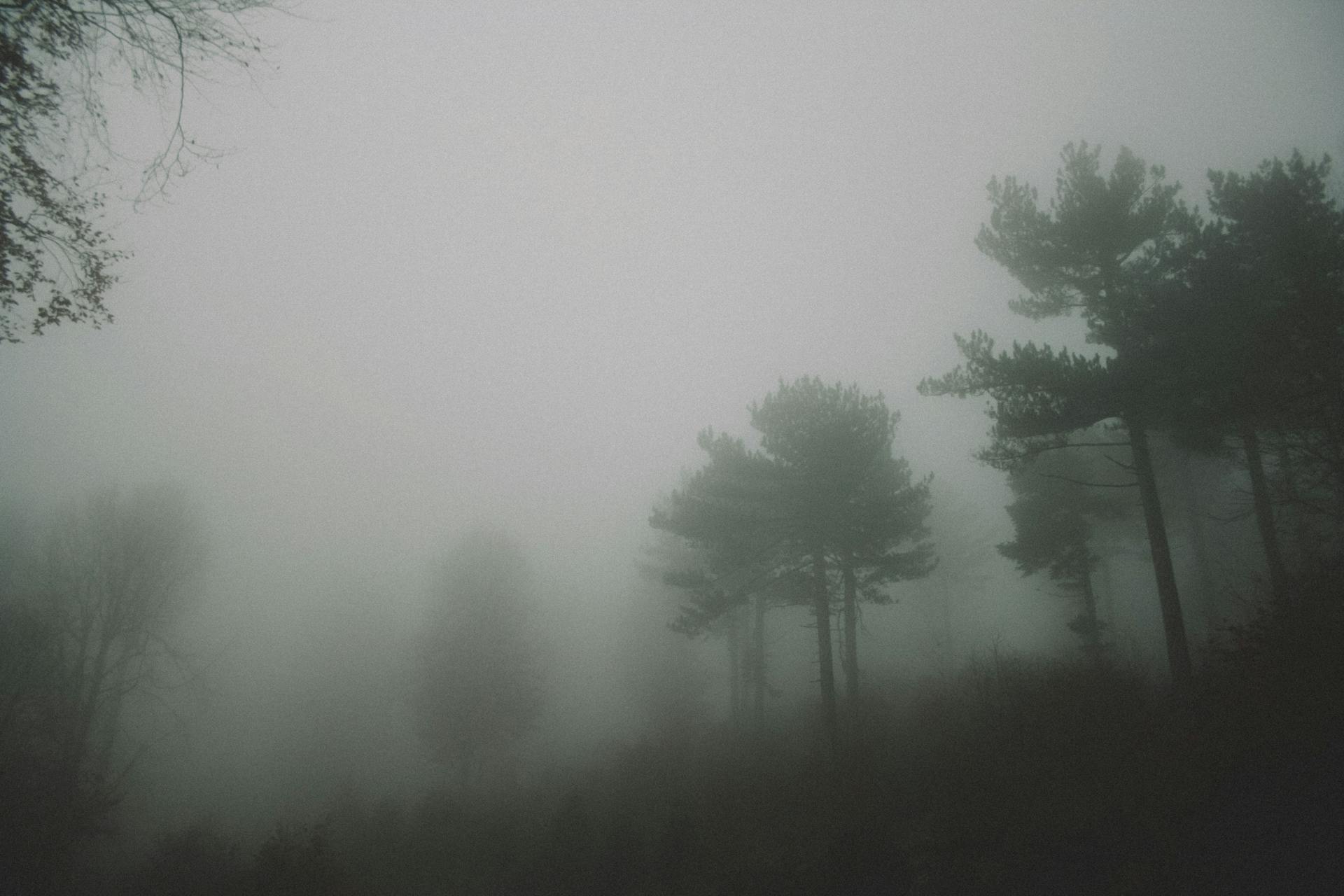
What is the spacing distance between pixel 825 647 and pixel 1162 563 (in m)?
7.50

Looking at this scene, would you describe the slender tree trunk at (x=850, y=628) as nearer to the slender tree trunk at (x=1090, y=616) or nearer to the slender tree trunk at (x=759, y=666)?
the slender tree trunk at (x=759, y=666)

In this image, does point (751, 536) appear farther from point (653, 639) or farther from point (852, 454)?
point (653, 639)

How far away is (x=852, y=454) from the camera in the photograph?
1495cm

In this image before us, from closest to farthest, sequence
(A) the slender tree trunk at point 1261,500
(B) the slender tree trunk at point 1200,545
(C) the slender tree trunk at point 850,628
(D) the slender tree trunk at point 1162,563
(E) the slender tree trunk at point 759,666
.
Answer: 1. (D) the slender tree trunk at point 1162,563
2. (A) the slender tree trunk at point 1261,500
3. (C) the slender tree trunk at point 850,628
4. (B) the slender tree trunk at point 1200,545
5. (E) the slender tree trunk at point 759,666

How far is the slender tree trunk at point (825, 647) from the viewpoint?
13.4 m

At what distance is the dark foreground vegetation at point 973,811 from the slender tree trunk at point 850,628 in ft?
3.06

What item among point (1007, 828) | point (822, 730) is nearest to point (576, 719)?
point (822, 730)

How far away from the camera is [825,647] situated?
14.3 metres

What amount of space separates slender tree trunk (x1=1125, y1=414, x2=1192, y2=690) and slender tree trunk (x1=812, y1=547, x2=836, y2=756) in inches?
263

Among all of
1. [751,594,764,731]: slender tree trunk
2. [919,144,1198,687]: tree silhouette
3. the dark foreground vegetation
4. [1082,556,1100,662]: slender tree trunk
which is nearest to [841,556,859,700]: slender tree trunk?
the dark foreground vegetation

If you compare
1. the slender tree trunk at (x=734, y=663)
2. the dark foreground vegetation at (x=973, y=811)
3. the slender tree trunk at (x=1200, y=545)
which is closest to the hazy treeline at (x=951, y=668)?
the dark foreground vegetation at (x=973, y=811)

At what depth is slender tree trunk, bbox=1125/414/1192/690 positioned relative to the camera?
1067 centimetres

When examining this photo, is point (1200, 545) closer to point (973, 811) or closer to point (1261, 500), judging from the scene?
point (1261, 500)

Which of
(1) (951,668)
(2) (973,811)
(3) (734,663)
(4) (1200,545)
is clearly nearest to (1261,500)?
(4) (1200,545)
